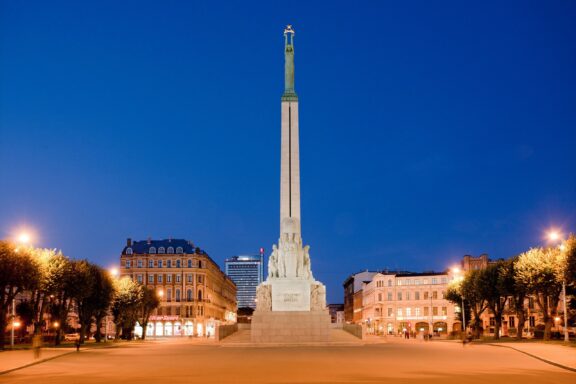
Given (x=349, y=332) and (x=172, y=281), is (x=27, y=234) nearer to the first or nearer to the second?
(x=349, y=332)

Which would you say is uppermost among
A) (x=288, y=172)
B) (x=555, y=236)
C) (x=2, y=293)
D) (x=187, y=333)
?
(x=288, y=172)

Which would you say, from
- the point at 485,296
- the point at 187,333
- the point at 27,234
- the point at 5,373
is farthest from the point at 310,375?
the point at 187,333

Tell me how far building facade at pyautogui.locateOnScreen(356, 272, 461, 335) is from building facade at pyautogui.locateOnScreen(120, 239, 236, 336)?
1226 inches

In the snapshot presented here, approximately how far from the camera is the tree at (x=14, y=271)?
4609 cm

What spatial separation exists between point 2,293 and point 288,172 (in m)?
26.2

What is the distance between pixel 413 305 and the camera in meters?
124

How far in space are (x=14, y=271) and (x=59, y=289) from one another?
10083 millimetres

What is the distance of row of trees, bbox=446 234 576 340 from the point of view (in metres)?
48.4

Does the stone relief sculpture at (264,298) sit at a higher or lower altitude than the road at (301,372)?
higher

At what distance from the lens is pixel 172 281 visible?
123 metres

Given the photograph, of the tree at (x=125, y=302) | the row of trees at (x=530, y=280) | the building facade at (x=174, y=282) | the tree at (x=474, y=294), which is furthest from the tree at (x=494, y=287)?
the building facade at (x=174, y=282)

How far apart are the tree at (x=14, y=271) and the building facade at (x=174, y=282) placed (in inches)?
2853

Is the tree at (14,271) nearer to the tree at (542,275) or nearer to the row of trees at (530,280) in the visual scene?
the row of trees at (530,280)

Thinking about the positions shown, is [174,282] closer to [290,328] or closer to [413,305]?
[413,305]
